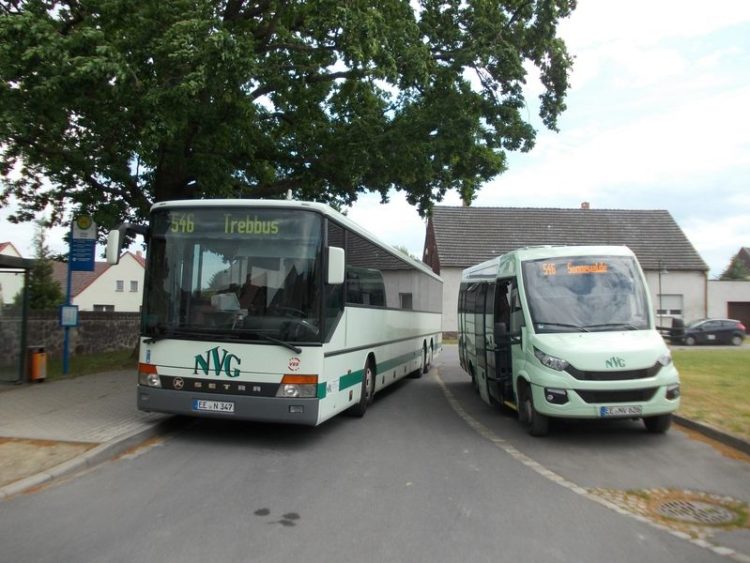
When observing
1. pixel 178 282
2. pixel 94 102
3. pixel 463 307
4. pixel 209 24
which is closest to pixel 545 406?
pixel 178 282

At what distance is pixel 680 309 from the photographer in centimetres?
4112

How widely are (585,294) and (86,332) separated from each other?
687 inches

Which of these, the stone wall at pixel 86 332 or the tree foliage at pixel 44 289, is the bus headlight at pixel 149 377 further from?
the tree foliage at pixel 44 289

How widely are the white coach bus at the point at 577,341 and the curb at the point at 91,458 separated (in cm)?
509

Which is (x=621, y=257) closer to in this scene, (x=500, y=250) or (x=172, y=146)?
(x=172, y=146)

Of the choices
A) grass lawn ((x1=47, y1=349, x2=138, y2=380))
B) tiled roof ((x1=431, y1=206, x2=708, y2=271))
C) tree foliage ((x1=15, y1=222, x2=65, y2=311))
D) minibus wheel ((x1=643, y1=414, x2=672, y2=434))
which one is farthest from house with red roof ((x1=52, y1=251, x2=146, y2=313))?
minibus wheel ((x1=643, y1=414, x2=672, y2=434))

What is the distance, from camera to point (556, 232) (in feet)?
142

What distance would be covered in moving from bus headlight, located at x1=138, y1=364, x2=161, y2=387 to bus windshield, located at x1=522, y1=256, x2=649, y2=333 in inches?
200

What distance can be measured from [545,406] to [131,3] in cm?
971

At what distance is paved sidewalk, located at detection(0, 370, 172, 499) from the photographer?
6.32m

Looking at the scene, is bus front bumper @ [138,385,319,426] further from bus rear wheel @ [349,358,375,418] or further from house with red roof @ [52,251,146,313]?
house with red roof @ [52,251,146,313]

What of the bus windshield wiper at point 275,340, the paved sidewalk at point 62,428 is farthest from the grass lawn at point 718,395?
the paved sidewalk at point 62,428

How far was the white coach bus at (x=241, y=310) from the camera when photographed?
756 cm

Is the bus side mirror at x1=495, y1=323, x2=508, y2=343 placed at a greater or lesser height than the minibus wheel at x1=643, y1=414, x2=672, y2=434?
greater
